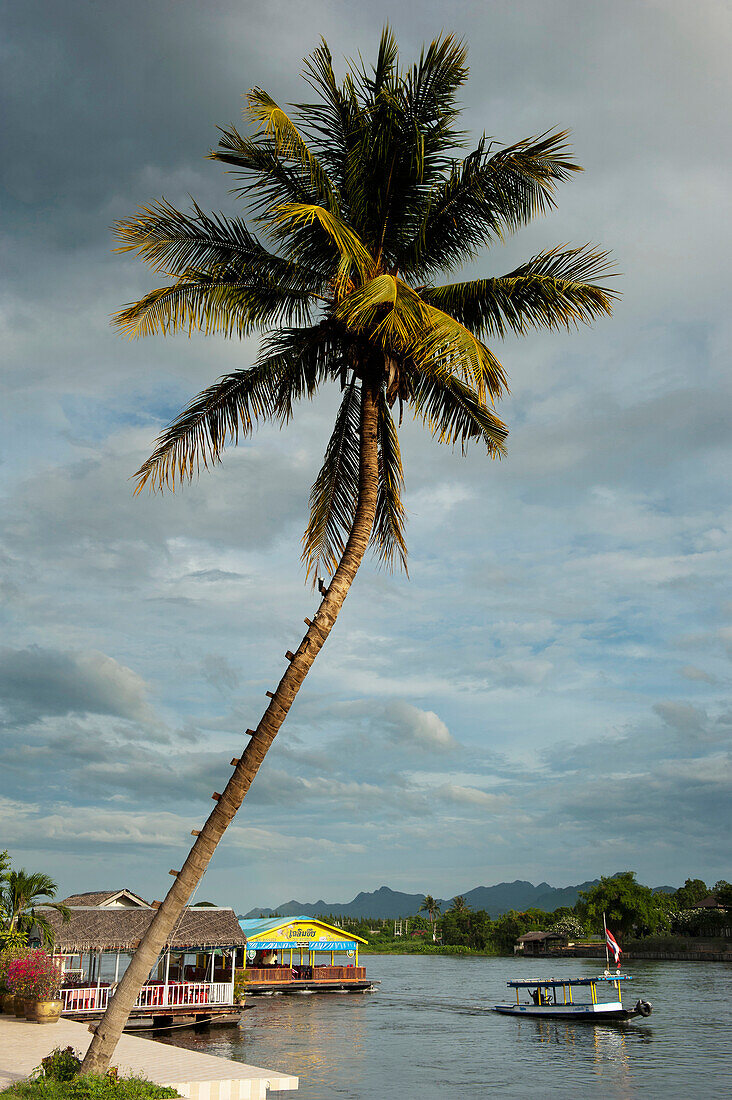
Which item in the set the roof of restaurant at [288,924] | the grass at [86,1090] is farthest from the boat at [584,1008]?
the grass at [86,1090]

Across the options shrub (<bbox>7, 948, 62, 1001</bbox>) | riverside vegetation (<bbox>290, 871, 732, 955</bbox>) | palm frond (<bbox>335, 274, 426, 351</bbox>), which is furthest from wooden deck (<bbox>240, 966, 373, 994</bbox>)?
riverside vegetation (<bbox>290, 871, 732, 955</bbox>)

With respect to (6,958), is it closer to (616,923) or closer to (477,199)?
(477,199)

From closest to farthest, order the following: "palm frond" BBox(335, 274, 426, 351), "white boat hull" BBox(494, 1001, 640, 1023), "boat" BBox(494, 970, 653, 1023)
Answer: "palm frond" BBox(335, 274, 426, 351) < "boat" BBox(494, 970, 653, 1023) < "white boat hull" BBox(494, 1001, 640, 1023)

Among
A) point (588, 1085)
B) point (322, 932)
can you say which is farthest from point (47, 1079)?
point (322, 932)

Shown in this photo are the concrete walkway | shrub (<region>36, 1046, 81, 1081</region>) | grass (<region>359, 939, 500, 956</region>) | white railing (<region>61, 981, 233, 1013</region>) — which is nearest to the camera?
shrub (<region>36, 1046, 81, 1081</region>)

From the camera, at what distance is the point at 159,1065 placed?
14.5 metres

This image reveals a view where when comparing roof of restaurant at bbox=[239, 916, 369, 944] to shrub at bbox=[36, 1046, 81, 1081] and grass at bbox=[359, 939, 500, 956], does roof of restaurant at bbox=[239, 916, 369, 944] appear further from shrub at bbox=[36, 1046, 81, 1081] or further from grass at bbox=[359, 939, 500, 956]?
grass at bbox=[359, 939, 500, 956]

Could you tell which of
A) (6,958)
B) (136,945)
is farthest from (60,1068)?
(136,945)

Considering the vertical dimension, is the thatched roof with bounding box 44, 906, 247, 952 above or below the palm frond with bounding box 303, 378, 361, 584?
below

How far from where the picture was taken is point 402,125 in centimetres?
1203

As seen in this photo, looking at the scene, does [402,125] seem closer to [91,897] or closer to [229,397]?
[229,397]

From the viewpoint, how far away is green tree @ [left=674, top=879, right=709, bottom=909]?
401 ft

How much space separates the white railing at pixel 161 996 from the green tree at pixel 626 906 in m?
76.6

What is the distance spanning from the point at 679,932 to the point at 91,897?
84.8 metres
